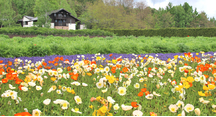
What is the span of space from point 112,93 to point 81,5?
69921 mm

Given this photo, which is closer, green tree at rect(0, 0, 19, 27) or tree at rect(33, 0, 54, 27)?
tree at rect(33, 0, 54, 27)

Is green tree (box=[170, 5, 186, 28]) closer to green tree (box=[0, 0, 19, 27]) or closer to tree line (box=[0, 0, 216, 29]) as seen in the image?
tree line (box=[0, 0, 216, 29])

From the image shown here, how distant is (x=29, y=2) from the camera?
67.1 metres

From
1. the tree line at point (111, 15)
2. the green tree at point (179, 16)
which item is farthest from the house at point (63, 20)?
the green tree at point (179, 16)

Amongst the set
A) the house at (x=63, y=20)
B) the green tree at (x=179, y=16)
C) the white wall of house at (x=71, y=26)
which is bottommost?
the white wall of house at (x=71, y=26)

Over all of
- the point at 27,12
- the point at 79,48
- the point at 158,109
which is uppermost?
the point at 27,12

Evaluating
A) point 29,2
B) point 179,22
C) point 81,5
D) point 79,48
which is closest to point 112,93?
point 79,48

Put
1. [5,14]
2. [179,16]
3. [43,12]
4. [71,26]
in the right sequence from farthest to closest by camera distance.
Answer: [179,16] → [71,26] → [5,14] → [43,12]

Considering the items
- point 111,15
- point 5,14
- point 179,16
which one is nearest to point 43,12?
point 5,14

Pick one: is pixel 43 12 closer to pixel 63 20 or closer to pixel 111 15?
pixel 63 20

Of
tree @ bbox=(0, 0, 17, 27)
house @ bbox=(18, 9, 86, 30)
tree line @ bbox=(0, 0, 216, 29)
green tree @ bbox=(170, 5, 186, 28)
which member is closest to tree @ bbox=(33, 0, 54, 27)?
tree line @ bbox=(0, 0, 216, 29)

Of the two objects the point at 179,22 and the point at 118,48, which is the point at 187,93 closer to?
the point at 118,48

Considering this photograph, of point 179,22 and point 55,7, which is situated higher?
point 55,7

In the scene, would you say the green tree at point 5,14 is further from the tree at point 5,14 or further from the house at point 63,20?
the house at point 63,20
